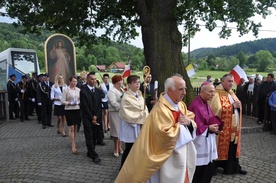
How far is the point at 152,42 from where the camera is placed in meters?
10.2

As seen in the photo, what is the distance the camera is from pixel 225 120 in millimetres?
5379

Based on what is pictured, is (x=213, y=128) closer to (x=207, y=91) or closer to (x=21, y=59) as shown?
(x=207, y=91)

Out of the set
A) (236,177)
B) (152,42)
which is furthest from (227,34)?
(236,177)

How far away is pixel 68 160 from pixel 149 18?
6.01 m

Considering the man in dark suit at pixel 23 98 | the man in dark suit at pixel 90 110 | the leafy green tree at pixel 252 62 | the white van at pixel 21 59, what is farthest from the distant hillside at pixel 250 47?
the man in dark suit at pixel 90 110

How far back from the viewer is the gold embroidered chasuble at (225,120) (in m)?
5.35

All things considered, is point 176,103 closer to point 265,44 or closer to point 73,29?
point 73,29

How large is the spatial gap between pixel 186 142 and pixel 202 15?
33.0 feet

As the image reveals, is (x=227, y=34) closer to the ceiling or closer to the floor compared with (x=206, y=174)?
closer to the ceiling

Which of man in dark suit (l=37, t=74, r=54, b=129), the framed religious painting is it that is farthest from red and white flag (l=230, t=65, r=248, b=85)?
the framed religious painting

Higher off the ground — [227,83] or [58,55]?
[58,55]

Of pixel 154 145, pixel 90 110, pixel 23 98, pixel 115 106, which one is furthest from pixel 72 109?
pixel 23 98

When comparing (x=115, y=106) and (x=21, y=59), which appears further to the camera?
(x=21, y=59)

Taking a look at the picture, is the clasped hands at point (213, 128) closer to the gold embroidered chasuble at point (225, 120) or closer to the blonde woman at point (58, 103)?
the gold embroidered chasuble at point (225, 120)
